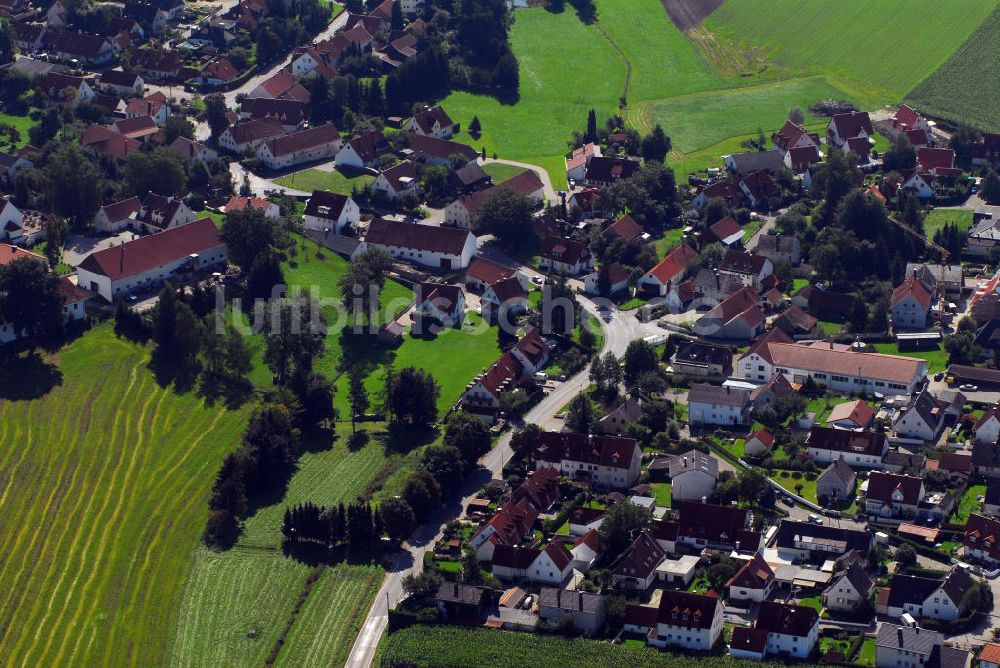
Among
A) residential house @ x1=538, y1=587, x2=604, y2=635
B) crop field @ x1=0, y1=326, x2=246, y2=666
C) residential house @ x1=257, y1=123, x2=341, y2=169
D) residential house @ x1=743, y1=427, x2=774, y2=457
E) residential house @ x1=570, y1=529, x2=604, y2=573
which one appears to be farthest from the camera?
residential house @ x1=257, y1=123, x2=341, y2=169

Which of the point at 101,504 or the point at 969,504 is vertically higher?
the point at 969,504

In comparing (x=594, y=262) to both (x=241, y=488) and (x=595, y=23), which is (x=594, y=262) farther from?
(x=595, y=23)

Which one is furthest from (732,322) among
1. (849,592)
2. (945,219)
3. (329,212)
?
(849,592)

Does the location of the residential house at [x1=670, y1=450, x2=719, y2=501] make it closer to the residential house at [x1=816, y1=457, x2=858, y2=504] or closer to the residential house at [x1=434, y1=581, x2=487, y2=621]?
the residential house at [x1=816, y1=457, x2=858, y2=504]

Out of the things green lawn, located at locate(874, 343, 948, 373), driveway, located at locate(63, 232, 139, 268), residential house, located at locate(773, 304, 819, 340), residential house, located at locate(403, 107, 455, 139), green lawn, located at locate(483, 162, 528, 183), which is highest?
residential house, located at locate(403, 107, 455, 139)

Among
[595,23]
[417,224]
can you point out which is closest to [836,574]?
[417,224]

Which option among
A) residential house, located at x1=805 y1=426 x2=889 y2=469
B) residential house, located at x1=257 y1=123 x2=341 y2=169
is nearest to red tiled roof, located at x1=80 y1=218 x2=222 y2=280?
residential house, located at x1=257 y1=123 x2=341 y2=169

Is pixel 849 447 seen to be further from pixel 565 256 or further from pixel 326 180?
pixel 326 180
